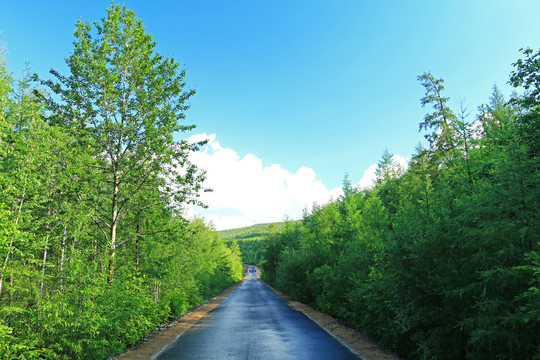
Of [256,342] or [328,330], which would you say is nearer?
[256,342]

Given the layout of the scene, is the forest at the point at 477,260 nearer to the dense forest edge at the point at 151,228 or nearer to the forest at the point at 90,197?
the dense forest edge at the point at 151,228


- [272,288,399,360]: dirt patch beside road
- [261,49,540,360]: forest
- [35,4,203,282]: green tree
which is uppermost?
[35,4,203,282]: green tree

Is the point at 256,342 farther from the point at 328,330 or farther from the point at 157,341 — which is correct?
the point at 328,330

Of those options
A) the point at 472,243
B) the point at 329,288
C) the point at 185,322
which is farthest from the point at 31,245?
the point at 329,288

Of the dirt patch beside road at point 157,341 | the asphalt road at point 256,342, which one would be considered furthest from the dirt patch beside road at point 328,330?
the asphalt road at point 256,342

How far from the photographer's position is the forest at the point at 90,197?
7.32m

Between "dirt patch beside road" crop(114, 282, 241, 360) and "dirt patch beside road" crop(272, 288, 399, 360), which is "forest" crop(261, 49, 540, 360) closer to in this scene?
"dirt patch beside road" crop(272, 288, 399, 360)

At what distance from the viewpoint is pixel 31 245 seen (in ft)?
23.7

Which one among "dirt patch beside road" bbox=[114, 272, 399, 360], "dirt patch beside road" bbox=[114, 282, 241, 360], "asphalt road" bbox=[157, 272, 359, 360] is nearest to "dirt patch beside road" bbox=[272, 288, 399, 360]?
"dirt patch beside road" bbox=[114, 272, 399, 360]

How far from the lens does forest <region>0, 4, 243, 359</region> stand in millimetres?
7316

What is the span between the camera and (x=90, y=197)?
11.3 metres

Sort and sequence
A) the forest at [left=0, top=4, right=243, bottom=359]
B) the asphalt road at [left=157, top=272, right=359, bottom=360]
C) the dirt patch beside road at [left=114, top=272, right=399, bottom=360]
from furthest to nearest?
the dirt patch beside road at [left=114, top=272, right=399, bottom=360] < the asphalt road at [left=157, top=272, right=359, bottom=360] < the forest at [left=0, top=4, right=243, bottom=359]

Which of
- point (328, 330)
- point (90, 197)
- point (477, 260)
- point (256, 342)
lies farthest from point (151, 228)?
point (477, 260)

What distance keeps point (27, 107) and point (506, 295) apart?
12.4 m
